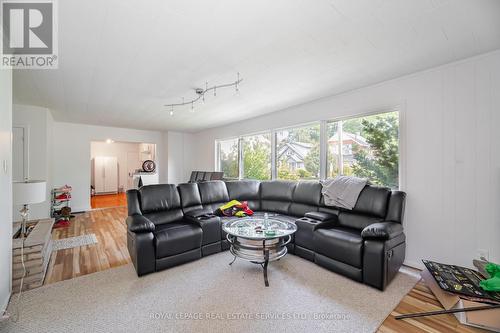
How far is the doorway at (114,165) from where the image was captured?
928 cm

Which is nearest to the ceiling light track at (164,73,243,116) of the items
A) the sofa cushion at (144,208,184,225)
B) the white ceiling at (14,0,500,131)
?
the white ceiling at (14,0,500,131)

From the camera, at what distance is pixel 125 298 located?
83.0 inches

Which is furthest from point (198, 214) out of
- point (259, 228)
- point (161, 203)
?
point (259, 228)

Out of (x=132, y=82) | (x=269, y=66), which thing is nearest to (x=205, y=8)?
(x=269, y=66)

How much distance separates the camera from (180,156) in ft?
25.7

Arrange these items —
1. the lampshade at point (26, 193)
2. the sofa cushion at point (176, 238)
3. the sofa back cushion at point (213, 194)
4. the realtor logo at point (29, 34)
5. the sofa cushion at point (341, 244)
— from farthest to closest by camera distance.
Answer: the sofa back cushion at point (213, 194), the sofa cushion at point (176, 238), the sofa cushion at point (341, 244), the lampshade at point (26, 193), the realtor logo at point (29, 34)

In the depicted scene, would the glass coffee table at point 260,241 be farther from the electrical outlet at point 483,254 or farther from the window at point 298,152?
the electrical outlet at point 483,254

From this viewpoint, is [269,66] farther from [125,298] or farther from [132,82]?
[125,298]

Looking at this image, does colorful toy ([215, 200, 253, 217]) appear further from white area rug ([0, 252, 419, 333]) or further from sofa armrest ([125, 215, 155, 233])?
sofa armrest ([125, 215, 155, 233])

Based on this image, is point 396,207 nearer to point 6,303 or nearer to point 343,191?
point 343,191

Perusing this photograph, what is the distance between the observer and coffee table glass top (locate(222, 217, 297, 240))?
98.6 inches

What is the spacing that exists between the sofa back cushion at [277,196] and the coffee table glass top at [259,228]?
84cm

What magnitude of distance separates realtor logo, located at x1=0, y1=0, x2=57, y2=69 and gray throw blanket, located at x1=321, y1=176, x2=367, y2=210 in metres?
3.58

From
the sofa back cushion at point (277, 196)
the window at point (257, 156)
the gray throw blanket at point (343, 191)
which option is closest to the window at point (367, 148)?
the gray throw blanket at point (343, 191)
